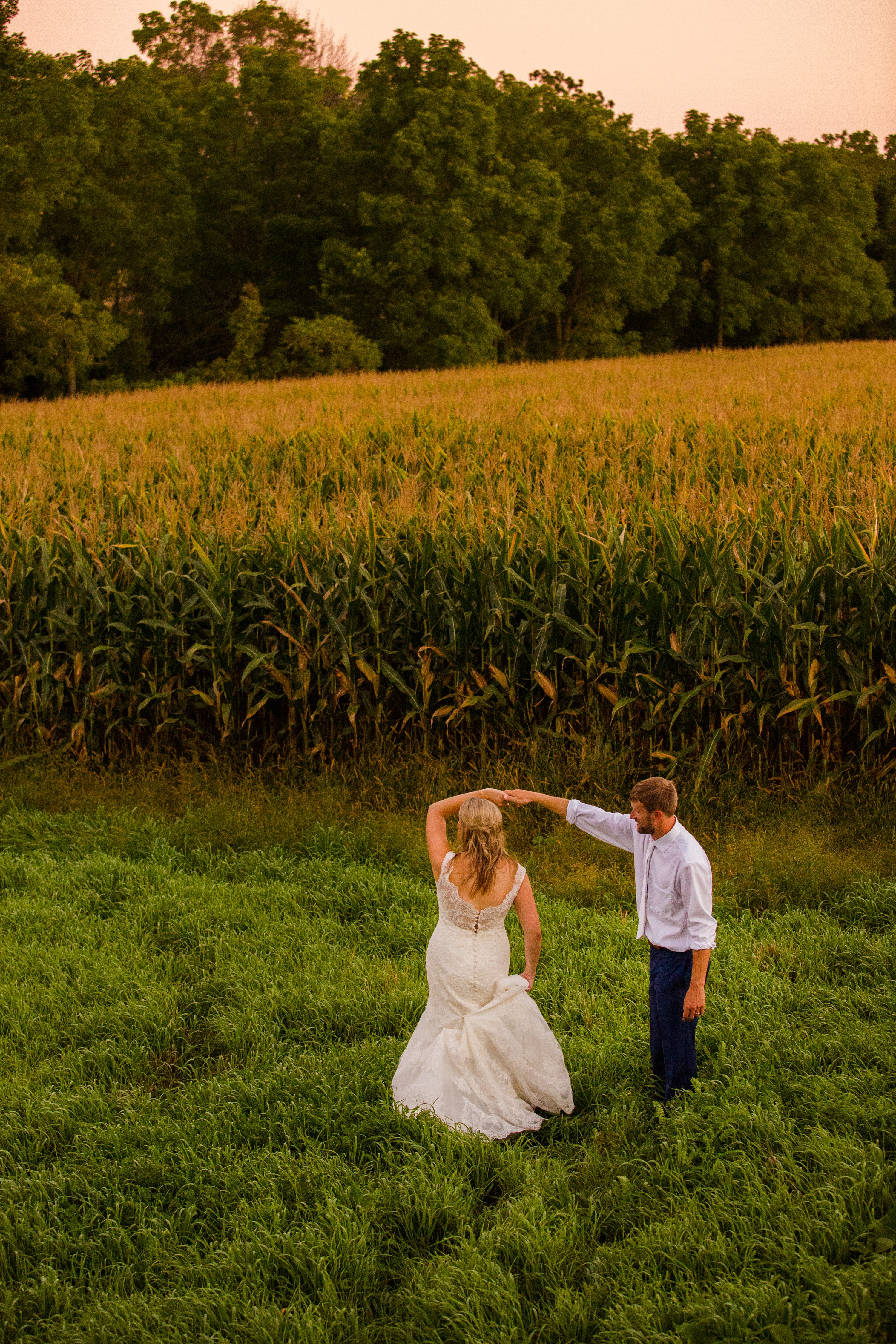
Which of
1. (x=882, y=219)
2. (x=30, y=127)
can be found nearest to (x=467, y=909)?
(x=30, y=127)

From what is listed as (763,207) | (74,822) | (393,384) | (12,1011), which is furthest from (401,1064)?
(763,207)

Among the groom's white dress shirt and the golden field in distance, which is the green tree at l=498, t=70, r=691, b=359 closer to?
the golden field in distance

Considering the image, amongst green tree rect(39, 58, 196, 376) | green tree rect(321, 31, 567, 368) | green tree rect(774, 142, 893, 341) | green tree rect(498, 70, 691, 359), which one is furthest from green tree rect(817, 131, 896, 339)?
green tree rect(39, 58, 196, 376)

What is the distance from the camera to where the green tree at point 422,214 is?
115 ft

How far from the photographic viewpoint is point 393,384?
22.5 meters

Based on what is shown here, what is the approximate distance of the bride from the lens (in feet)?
11.8

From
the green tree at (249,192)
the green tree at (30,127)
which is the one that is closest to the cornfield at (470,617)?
the green tree at (30,127)

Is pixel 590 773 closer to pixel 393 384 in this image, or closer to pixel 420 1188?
pixel 420 1188

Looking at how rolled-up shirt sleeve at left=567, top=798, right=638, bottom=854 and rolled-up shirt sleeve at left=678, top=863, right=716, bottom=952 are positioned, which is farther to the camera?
rolled-up shirt sleeve at left=567, top=798, right=638, bottom=854

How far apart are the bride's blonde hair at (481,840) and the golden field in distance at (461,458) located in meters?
3.95

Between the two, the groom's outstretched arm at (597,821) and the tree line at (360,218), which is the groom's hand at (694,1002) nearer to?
the groom's outstretched arm at (597,821)

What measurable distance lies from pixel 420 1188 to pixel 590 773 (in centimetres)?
358

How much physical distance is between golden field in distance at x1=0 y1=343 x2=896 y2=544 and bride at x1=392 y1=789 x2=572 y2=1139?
3.98 meters

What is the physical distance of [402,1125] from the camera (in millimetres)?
3568
